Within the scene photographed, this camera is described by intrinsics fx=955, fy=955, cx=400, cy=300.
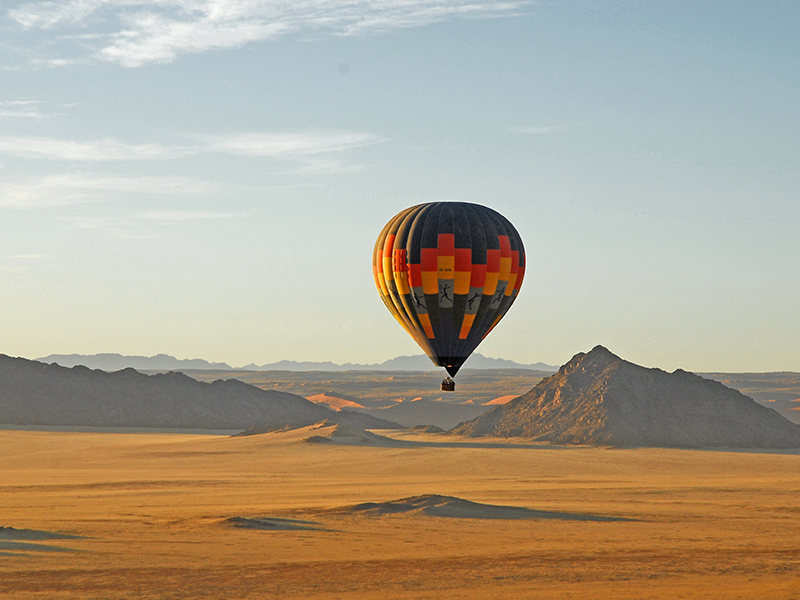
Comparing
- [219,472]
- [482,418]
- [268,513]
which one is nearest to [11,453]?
[219,472]

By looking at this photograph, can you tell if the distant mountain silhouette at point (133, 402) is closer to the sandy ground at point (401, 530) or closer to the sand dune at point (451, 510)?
the sandy ground at point (401, 530)

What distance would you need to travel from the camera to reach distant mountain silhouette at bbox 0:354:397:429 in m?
98.8

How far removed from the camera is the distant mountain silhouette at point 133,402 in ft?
324

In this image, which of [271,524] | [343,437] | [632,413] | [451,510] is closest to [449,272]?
[451,510]

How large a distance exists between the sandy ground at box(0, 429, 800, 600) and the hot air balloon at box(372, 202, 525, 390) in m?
7.05

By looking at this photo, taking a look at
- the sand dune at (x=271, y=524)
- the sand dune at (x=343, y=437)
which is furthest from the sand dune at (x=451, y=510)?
the sand dune at (x=343, y=437)

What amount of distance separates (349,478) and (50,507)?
56.1 feet

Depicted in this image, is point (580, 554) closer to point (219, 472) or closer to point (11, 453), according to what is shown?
point (219, 472)

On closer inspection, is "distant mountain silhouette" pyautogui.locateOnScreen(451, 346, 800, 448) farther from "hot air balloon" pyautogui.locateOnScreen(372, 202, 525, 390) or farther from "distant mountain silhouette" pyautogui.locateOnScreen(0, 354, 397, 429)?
"hot air balloon" pyautogui.locateOnScreen(372, 202, 525, 390)

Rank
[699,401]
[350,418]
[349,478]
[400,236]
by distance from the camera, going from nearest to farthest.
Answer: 1. [400,236]
2. [349,478]
3. [699,401]
4. [350,418]

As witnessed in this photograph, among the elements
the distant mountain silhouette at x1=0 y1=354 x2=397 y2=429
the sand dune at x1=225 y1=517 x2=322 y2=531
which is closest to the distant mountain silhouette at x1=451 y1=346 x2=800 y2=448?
the distant mountain silhouette at x1=0 y1=354 x2=397 y2=429

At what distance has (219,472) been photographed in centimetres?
5256

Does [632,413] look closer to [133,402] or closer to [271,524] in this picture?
[271,524]

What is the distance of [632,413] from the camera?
7156 centimetres
